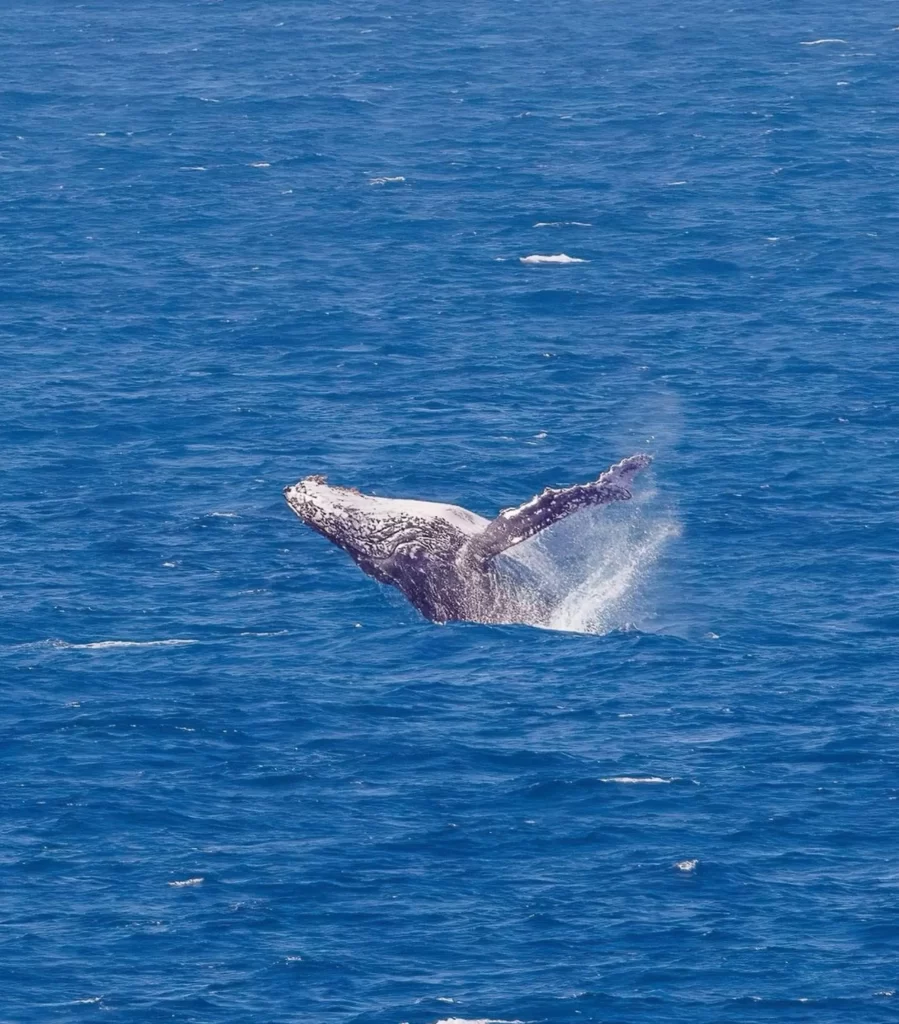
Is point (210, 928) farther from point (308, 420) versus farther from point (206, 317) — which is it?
point (206, 317)

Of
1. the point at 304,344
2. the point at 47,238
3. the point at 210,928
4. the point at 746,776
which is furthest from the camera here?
the point at 47,238

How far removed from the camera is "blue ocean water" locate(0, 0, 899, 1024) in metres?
65.9

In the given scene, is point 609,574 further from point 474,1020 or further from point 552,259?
point 552,259

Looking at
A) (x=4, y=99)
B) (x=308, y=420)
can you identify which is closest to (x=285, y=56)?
(x=4, y=99)

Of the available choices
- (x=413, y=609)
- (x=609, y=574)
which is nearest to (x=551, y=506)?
(x=609, y=574)

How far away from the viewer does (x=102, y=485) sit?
101438mm

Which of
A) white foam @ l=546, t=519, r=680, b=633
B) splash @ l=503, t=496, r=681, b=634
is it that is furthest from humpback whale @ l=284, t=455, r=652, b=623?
white foam @ l=546, t=519, r=680, b=633

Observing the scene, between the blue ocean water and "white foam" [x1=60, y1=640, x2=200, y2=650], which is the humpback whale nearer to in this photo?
the blue ocean water

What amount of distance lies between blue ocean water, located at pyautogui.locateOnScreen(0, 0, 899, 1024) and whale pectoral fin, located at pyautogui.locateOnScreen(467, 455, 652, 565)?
33.0 feet

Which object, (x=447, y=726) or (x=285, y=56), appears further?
(x=285, y=56)

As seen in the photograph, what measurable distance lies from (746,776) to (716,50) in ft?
400

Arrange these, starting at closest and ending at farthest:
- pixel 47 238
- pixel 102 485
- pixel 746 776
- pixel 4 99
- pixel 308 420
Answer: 1. pixel 746 776
2. pixel 102 485
3. pixel 308 420
4. pixel 47 238
5. pixel 4 99

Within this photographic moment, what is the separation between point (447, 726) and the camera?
253ft

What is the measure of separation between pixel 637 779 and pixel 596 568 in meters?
10.4
